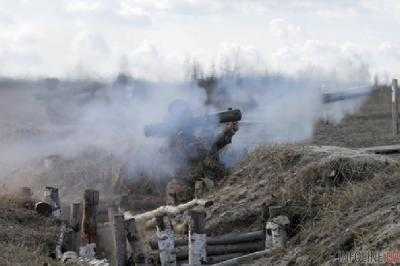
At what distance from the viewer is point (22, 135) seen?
91.2ft

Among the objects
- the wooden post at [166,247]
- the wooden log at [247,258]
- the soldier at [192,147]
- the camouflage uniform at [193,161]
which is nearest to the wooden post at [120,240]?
the wooden post at [166,247]

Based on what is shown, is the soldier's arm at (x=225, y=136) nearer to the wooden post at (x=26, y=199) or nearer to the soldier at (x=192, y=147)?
the soldier at (x=192, y=147)

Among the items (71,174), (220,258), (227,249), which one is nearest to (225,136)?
(227,249)

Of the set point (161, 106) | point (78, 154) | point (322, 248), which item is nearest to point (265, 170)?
point (322, 248)

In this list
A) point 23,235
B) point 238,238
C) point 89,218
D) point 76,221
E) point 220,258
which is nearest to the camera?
point 220,258

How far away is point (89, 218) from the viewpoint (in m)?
12.3

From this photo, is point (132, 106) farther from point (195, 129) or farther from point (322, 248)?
point (322, 248)

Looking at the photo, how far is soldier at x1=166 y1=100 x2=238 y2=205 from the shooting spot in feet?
52.3

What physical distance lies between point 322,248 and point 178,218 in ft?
17.0

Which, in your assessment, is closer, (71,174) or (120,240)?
(120,240)

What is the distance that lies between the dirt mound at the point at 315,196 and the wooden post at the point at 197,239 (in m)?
1.18

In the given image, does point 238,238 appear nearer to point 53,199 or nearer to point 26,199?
point 53,199

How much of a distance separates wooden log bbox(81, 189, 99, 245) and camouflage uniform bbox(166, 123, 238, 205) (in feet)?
11.2

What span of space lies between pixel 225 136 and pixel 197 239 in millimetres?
6187
